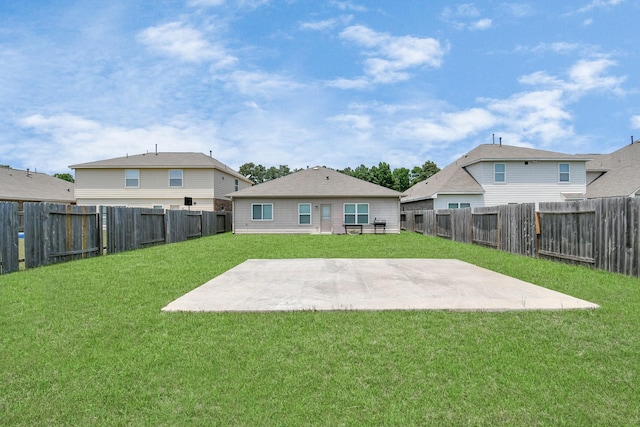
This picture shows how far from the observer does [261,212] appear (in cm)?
2219

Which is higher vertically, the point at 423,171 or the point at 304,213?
the point at 423,171

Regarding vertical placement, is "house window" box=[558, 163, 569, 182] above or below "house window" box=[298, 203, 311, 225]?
above

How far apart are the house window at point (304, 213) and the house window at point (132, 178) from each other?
12671 millimetres

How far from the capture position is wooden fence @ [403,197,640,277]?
23.2 feet

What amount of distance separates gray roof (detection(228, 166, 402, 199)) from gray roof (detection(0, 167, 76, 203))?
697 inches

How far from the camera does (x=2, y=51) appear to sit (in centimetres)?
1261

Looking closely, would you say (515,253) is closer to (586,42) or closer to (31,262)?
(586,42)

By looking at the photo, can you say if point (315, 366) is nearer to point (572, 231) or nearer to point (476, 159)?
point (572, 231)

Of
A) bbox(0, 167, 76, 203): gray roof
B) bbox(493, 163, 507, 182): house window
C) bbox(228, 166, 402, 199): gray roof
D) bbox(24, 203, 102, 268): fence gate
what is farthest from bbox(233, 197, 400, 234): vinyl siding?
bbox(0, 167, 76, 203): gray roof

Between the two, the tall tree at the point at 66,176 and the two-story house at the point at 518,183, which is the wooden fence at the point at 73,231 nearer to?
the two-story house at the point at 518,183

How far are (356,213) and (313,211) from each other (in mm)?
2760

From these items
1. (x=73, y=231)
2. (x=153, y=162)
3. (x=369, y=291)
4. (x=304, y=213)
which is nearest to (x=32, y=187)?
(x=153, y=162)

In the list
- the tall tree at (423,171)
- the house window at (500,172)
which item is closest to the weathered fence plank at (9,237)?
the house window at (500,172)

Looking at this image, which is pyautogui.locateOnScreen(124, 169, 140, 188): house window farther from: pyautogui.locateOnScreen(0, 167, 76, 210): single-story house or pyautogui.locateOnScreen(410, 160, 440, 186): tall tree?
pyautogui.locateOnScreen(410, 160, 440, 186): tall tree
